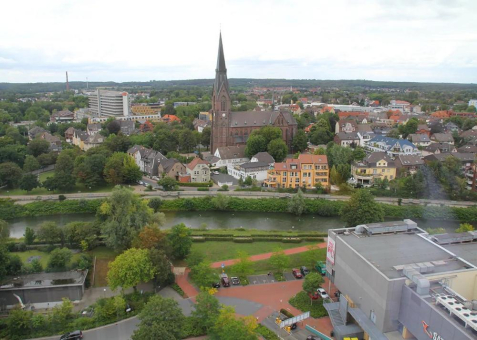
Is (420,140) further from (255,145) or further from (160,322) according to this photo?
(160,322)

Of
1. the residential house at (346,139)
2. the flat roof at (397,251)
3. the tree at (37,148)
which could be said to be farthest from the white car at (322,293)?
the tree at (37,148)

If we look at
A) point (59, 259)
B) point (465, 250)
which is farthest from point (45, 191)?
point (465, 250)

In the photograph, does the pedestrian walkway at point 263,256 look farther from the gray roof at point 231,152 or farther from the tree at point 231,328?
the gray roof at point 231,152

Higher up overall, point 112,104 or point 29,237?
point 112,104

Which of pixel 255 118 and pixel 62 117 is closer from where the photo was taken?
pixel 255 118

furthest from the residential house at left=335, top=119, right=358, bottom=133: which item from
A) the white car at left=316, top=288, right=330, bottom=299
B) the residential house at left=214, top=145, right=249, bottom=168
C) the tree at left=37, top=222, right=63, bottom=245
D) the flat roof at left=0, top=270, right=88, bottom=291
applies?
the flat roof at left=0, top=270, right=88, bottom=291

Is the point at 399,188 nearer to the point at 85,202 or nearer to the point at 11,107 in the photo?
the point at 85,202

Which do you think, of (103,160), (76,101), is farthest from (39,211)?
(76,101)
